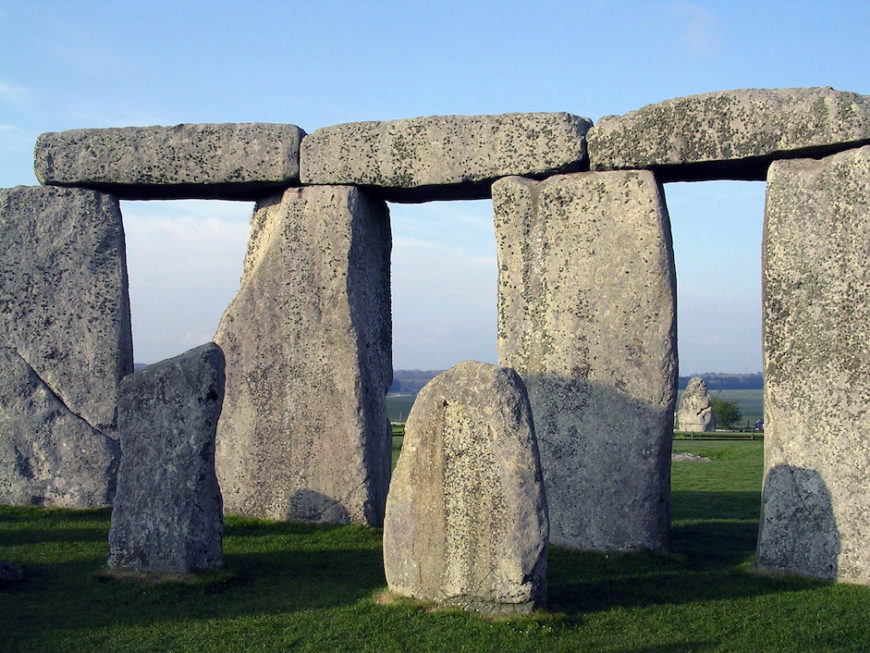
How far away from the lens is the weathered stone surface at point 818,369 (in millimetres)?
7207

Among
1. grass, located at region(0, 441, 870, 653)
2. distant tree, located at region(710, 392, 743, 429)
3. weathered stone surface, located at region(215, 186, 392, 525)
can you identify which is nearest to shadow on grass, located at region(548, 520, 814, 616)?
grass, located at region(0, 441, 870, 653)

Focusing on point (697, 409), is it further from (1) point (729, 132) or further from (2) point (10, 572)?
(2) point (10, 572)

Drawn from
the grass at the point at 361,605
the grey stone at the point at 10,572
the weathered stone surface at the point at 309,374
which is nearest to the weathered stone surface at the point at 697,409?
the grass at the point at 361,605

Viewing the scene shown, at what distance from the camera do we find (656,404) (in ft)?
26.7

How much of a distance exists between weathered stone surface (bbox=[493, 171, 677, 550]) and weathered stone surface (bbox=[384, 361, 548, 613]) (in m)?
2.50

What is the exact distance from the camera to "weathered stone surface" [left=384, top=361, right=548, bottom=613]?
18.6 feet

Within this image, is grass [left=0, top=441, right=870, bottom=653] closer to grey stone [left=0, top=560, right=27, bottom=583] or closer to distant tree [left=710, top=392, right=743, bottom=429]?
grey stone [left=0, top=560, right=27, bottom=583]

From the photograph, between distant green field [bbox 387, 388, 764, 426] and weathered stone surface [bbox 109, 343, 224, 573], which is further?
distant green field [bbox 387, 388, 764, 426]

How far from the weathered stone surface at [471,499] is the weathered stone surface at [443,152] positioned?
10.7ft

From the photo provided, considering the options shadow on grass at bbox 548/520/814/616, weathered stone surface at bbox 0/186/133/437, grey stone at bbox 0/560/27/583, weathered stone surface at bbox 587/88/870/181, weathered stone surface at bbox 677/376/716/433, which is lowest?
weathered stone surface at bbox 677/376/716/433

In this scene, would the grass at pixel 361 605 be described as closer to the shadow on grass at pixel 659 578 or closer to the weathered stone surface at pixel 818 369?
the shadow on grass at pixel 659 578

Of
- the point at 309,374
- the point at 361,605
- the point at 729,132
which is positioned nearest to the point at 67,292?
the point at 309,374

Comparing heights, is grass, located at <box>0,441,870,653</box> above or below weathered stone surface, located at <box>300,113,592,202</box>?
below

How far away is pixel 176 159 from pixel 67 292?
6.12ft
